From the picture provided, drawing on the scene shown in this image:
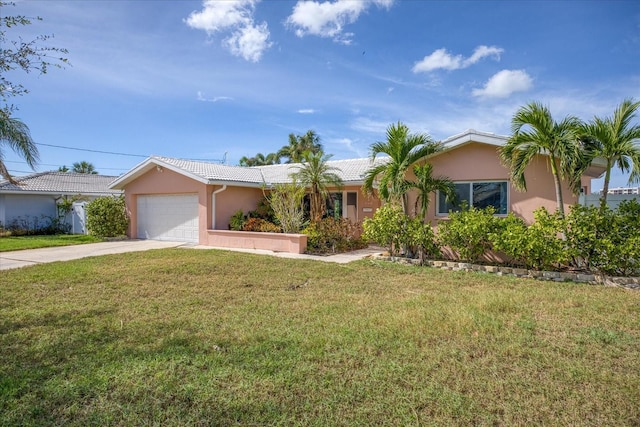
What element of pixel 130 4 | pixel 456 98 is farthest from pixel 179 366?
pixel 456 98

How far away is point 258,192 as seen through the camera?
63.5 ft

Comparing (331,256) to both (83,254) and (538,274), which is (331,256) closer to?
(538,274)

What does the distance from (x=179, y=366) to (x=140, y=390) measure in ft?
1.91

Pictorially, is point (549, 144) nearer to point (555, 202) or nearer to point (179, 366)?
point (555, 202)

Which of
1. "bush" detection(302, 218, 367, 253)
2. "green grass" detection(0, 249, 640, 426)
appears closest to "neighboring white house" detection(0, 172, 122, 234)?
"bush" detection(302, 218, 367, 253)

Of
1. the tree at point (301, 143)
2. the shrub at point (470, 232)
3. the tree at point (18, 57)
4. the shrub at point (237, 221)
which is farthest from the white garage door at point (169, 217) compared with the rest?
the tree at point (301, 143)

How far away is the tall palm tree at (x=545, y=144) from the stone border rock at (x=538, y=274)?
1.65 metres

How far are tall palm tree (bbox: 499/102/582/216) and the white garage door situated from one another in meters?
13.8

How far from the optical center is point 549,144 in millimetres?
9438

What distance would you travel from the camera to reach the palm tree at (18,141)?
870 centimetres

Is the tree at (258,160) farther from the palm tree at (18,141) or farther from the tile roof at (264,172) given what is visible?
the palm tree at (18,141)

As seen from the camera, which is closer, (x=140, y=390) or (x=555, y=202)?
(x=140, y=390)

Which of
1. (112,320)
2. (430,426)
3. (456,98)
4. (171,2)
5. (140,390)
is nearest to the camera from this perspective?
(430,426)

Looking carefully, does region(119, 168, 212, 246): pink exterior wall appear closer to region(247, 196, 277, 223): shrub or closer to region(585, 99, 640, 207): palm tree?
region(247, 196, 277, 223): shrub
